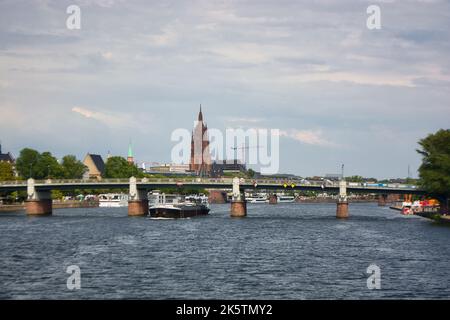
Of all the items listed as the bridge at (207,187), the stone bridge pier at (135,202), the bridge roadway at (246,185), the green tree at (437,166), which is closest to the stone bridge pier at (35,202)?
the bridge at (207,187)

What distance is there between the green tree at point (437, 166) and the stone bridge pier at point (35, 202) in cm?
8268

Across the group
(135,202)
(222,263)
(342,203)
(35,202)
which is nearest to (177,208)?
(135,202)

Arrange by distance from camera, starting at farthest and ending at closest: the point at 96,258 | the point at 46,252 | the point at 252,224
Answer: the point at 252,224 → the point at 46,252 → the point at 96,258

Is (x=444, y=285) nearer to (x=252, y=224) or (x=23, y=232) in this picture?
(x=23, y=232)

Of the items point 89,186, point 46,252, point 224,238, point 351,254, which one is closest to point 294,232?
point 224,238

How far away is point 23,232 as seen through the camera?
11031 centimetres

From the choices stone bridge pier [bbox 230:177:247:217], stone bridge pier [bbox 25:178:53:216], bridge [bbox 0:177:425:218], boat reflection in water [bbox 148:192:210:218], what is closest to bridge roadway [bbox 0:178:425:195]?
bridge [bbox 0:177:425:218]

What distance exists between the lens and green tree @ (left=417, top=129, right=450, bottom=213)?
14712 centimetres

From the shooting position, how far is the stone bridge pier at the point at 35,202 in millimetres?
172500

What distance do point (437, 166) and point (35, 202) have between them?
86.4 metres

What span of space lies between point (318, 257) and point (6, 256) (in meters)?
30.9

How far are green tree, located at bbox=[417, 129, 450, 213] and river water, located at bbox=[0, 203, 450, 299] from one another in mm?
30813

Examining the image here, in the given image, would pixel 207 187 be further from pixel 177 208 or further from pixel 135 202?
pixel 135 202

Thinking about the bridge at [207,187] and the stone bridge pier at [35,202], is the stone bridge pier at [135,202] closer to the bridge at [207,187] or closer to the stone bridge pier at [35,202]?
the bridge at [207,187]
